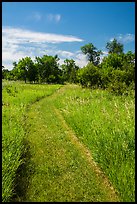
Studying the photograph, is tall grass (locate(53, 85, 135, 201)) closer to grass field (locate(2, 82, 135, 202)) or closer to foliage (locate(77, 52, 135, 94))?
grass field (locate(2, 82, 135, 202))

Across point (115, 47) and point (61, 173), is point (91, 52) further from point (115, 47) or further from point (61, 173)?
point (61, 173)

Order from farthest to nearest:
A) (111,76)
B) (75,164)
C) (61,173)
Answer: (111,76), (75,164), (61,173)

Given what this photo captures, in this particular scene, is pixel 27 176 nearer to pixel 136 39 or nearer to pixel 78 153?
pixel 78 153

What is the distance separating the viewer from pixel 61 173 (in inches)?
288

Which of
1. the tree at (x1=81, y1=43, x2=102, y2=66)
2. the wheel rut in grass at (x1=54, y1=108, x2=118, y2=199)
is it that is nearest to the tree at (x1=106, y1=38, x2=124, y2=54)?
the tree at (x1=81, y1=43, x2=102, y2=66)

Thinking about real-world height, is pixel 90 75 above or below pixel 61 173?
above

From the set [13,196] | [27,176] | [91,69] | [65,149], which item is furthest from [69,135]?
[91,69]

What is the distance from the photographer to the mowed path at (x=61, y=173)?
614 cm

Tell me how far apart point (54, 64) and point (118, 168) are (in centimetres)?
6901

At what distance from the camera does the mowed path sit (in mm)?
6141

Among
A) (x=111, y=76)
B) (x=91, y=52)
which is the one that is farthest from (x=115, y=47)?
(x=111, y=76)

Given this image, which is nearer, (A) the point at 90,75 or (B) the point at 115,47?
(A) the point at 90,75

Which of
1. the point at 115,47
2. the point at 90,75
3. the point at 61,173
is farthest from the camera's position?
the point at 115,47

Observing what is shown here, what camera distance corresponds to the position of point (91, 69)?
34.0 metres
